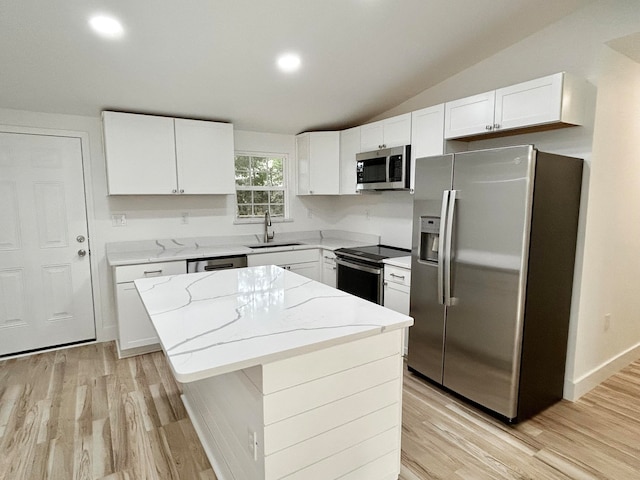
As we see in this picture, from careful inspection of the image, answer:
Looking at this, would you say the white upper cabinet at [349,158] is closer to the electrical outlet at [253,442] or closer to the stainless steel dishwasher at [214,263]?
the stainless steel dishwasher at [214,263]

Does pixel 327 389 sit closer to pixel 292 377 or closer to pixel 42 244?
pixel 292 377

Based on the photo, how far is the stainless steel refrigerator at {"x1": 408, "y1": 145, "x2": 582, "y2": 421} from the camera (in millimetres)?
2160

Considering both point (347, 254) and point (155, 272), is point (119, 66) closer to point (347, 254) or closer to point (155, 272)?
point (155, 272)

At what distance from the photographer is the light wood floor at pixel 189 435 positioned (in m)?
1.91

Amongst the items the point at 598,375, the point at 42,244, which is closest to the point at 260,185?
the point at 42,244

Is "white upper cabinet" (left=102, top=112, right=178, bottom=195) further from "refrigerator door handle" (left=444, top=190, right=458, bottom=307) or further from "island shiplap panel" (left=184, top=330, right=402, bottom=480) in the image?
"refrigerator door handle" (left=444, top=190, right=458, bottom=307)

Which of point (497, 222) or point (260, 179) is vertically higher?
point (260, 179)

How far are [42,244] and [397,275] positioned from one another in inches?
130

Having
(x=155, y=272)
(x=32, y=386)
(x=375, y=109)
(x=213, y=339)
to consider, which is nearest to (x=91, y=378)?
(x=32, y=386)

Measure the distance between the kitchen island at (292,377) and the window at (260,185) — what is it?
2.58 m

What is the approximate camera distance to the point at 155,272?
10.8ft

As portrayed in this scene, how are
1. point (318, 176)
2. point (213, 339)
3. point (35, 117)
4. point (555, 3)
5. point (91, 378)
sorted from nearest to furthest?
point (213, 339) → point (555, 3) → point (91, 378) → point (35, 117) → point (318, 176)

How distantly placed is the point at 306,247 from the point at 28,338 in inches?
111

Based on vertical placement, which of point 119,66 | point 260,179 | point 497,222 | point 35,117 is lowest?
point 497,222
